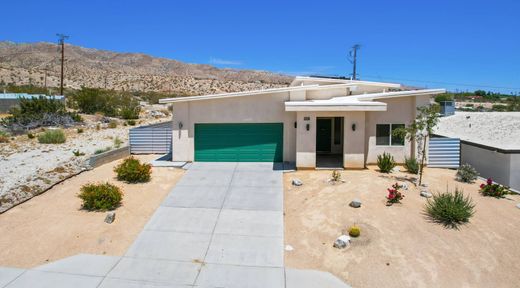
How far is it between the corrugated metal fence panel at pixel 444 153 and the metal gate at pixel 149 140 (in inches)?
553

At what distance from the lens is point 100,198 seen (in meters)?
11.6

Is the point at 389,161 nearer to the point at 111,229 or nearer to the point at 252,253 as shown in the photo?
the point at 252,253

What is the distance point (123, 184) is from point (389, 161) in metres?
11.5

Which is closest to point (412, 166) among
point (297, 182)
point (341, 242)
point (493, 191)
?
point (493, 191)

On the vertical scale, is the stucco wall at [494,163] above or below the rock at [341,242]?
above

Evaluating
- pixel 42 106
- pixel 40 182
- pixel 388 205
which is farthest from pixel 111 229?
pixel 42 106

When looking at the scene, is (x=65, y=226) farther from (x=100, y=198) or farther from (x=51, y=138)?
(x=51, y=138)

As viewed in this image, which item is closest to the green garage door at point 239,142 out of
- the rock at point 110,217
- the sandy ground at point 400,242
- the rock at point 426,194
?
the sandy ground at point 400,242

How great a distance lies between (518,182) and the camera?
52.4 ft

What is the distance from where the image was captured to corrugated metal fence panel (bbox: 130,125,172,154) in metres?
20.5

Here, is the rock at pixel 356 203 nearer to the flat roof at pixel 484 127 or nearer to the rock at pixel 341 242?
the rock at pixel 341 242

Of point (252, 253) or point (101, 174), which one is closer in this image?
point (252, 253)

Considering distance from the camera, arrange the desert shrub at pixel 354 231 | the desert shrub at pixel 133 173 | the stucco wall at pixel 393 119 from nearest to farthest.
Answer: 1. the desert shrub at pixel 354 231
2. the desert shrub at pixel 133 173
3. the stucco wall at pixel 393 119

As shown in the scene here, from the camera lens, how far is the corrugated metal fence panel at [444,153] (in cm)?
1786
